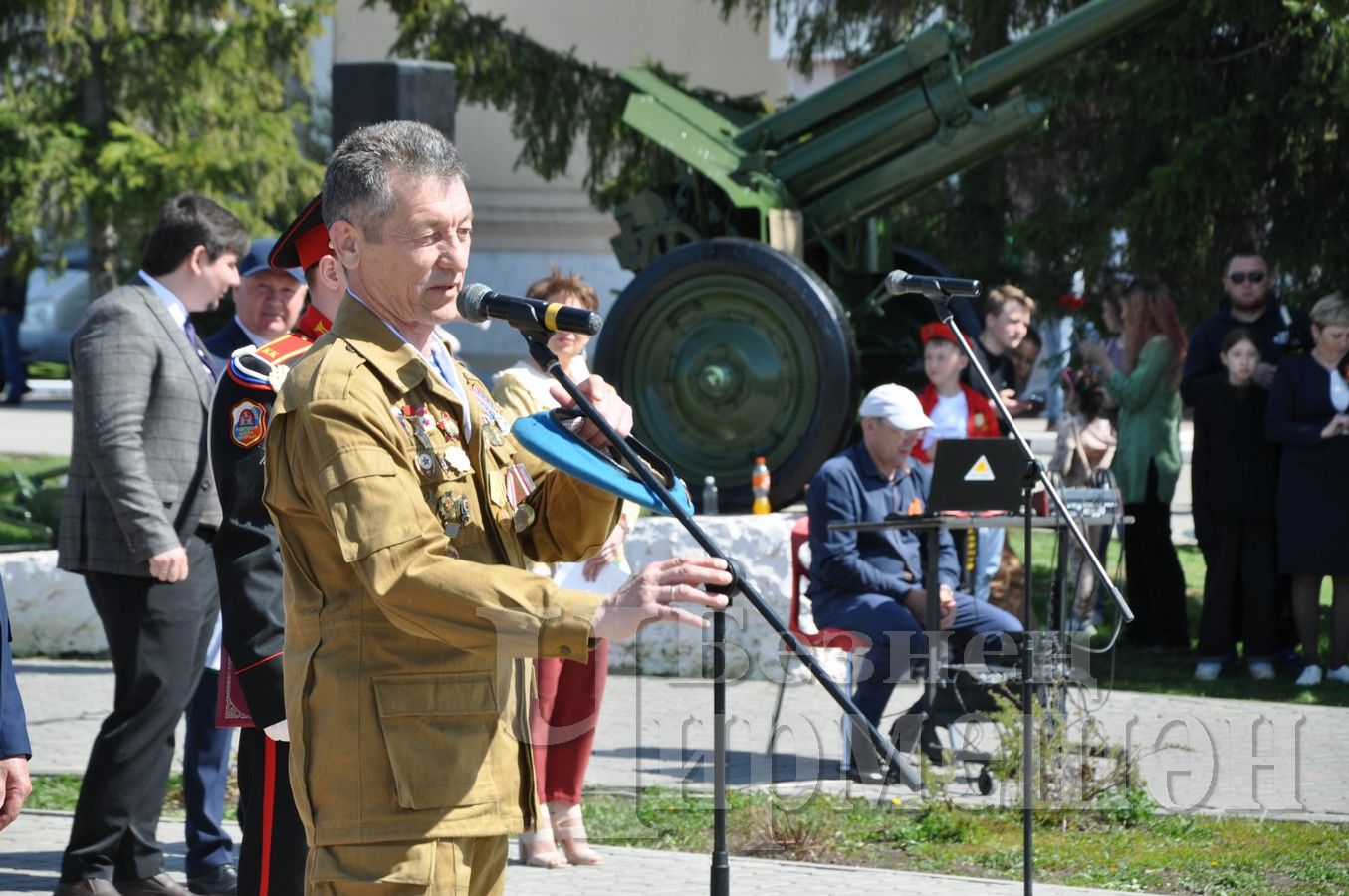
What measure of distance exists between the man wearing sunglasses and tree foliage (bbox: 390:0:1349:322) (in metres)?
1.60

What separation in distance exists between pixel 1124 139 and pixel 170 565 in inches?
341

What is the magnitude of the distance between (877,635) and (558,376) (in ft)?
16.2

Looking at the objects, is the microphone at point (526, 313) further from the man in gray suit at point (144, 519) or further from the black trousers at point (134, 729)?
the black trousers at point (134, 729)

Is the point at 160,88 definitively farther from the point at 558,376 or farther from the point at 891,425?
the point at 558,376

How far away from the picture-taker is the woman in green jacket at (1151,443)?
10.6 m


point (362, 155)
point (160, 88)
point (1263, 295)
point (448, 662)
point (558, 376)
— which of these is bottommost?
point (448, 662)

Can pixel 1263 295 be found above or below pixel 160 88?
below

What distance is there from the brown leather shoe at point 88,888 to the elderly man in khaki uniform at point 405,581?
2710mm

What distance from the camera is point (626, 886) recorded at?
6137mm

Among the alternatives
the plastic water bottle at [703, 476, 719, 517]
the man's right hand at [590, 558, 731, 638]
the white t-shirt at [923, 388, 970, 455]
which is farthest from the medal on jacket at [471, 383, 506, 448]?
the plastic water bottle at [703, 476, 719, 517]

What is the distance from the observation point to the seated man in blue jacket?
795 centimetres

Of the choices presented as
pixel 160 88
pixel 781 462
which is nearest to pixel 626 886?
pixel 781 462

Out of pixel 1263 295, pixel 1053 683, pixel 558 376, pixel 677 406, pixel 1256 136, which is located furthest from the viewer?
pixel 1256 136

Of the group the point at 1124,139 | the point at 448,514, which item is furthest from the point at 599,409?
the point at 1124,139
